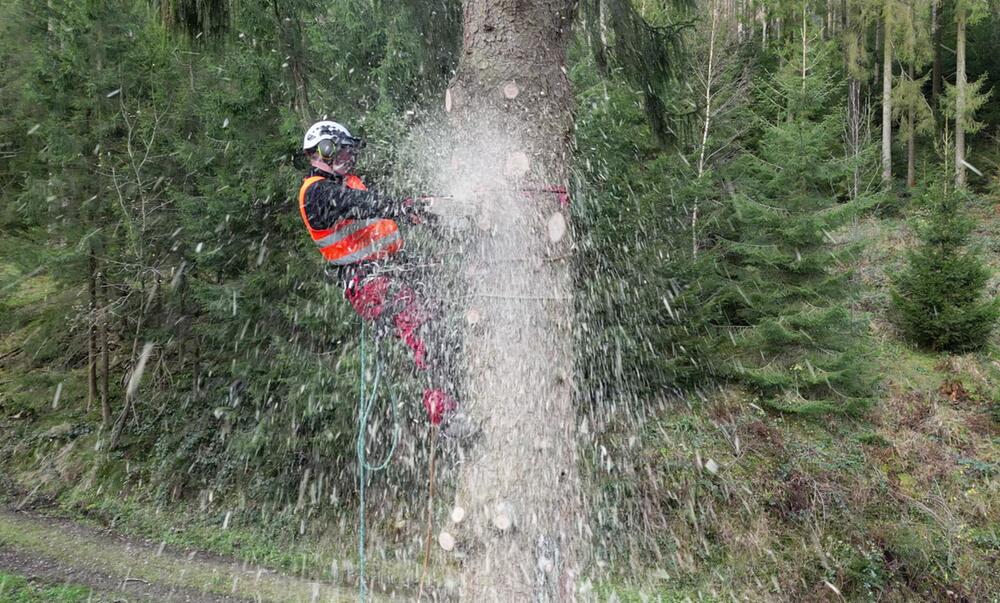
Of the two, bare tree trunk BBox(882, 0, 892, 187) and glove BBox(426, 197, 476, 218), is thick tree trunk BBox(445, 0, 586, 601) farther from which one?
bare tree trunk BBox(882, 0, 892, 187)

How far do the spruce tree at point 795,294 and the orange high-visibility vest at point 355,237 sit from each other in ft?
20.6

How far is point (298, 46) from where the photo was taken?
3.88 m

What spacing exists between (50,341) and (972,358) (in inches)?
588

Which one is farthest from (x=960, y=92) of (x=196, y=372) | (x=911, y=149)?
(x=196, y=372)

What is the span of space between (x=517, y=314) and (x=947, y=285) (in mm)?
9955

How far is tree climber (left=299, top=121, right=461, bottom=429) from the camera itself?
346cm

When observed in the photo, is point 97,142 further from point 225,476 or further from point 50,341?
point 225,476

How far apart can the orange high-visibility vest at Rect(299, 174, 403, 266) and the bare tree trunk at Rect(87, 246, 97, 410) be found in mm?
7343

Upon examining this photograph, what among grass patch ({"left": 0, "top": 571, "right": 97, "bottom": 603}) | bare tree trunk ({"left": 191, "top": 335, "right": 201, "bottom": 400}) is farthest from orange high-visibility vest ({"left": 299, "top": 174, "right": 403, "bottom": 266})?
bare tree trunk ({"left": 191, "top": 335, "right": 201, "bottom": 400})

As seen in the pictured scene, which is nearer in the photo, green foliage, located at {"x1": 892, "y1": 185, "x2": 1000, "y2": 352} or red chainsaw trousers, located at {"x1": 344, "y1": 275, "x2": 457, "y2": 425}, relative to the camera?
red chainsaw trousers, located at {"x1": 344, "y1": 275, "x2": 457, "y2": 425}

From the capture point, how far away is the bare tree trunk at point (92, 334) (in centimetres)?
940

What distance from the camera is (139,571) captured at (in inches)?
242

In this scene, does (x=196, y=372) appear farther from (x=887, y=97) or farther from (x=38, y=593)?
(x=887, y=97)

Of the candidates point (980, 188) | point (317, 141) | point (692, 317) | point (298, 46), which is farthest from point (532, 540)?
point (980, 188)
